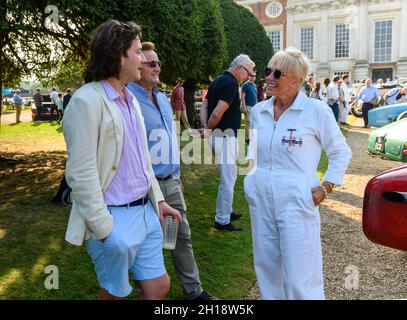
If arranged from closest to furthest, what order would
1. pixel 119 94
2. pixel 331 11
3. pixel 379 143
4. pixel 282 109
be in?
pixel 119 94 → pixel 282 109 → pixel 379 143 → pixel 331 11

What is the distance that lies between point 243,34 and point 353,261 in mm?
18974

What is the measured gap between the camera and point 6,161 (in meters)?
10.4

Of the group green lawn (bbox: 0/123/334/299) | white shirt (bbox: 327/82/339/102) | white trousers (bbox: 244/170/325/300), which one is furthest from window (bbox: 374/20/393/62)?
white trousers (bbox: 244/170/325/300)

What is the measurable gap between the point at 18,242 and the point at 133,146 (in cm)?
329

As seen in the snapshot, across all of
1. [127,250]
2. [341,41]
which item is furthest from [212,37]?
[341,41]

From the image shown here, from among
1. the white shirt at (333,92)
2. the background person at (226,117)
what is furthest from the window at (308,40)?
the background person at (226,117)

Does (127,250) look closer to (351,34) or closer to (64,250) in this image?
(64,250)

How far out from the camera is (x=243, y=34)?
22.2 m

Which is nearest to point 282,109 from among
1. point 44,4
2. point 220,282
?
point 220,282

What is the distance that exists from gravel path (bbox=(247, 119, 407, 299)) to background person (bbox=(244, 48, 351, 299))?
105cm

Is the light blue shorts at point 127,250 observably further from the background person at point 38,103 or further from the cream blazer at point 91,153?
the background person at point 38,103

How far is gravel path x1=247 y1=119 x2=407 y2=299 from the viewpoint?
4027 millimetres

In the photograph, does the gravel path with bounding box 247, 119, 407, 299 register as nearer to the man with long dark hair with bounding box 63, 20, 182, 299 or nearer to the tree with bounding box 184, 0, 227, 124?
the man with long dark hair with bounding box 63, 20, 182, 299
